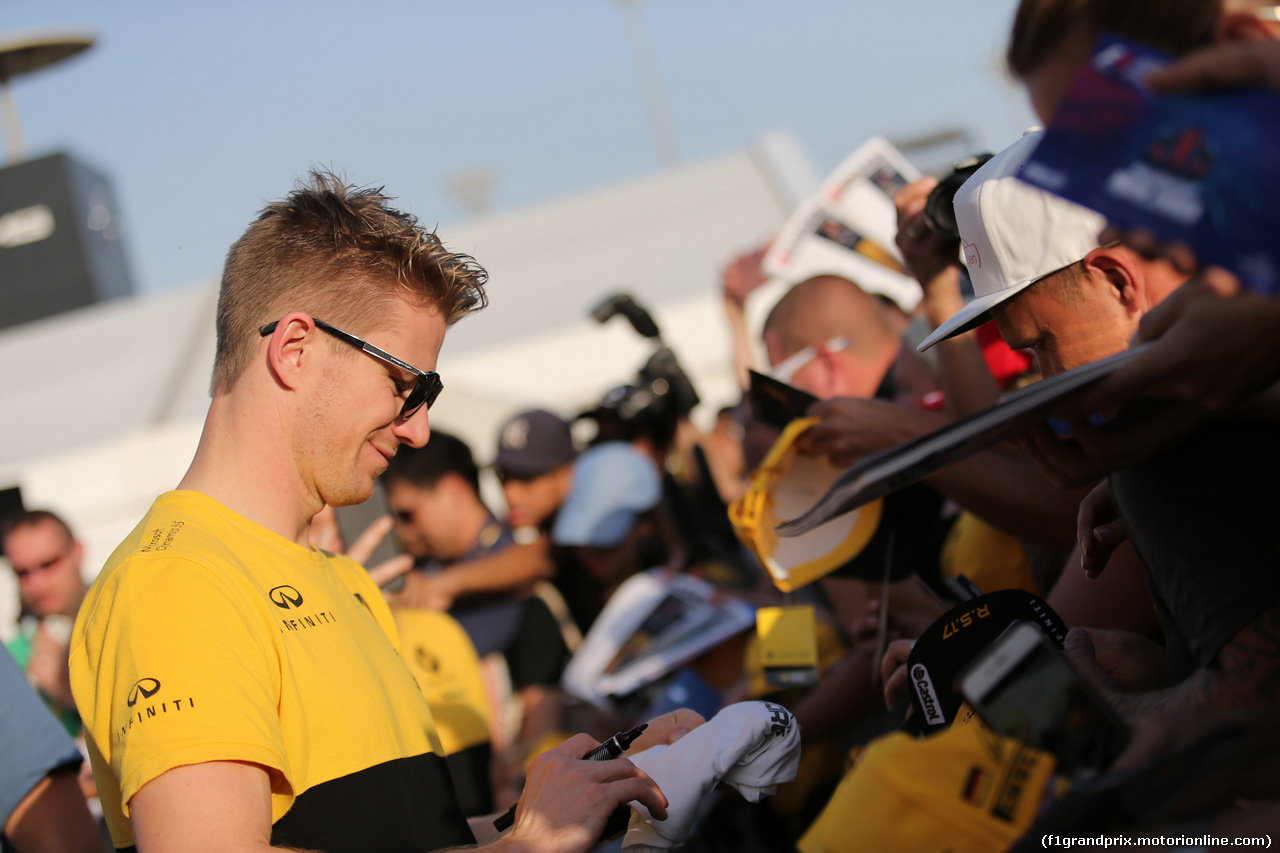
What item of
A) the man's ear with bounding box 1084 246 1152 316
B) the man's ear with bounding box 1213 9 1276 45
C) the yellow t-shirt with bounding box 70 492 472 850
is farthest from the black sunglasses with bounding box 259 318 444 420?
the man's ear with bounding box 1213 9 1276 45

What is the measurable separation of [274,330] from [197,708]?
0.69 m

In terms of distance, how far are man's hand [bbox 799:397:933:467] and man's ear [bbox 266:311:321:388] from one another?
124 cm

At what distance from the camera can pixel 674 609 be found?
371cm

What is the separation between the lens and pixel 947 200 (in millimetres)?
2334

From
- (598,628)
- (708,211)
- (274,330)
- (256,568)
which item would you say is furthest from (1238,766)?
(708,211)

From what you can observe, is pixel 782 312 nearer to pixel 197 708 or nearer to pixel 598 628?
pixel 598 628

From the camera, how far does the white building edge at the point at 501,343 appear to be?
6.80 metres

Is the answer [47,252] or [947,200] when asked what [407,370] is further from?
[47,252]

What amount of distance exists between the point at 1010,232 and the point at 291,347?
130 centimetres

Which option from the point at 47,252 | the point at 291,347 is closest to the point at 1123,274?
the point at 291,347

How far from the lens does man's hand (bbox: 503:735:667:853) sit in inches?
59.1

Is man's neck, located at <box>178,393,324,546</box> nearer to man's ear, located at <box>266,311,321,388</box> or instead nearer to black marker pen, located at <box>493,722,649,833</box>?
man's ear, located at <box>266,311,321,388</box>

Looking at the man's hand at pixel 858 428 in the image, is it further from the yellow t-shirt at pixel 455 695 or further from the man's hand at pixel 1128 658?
the yellow t-shirt at pixel 455 695

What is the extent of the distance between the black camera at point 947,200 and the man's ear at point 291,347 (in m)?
1.45
